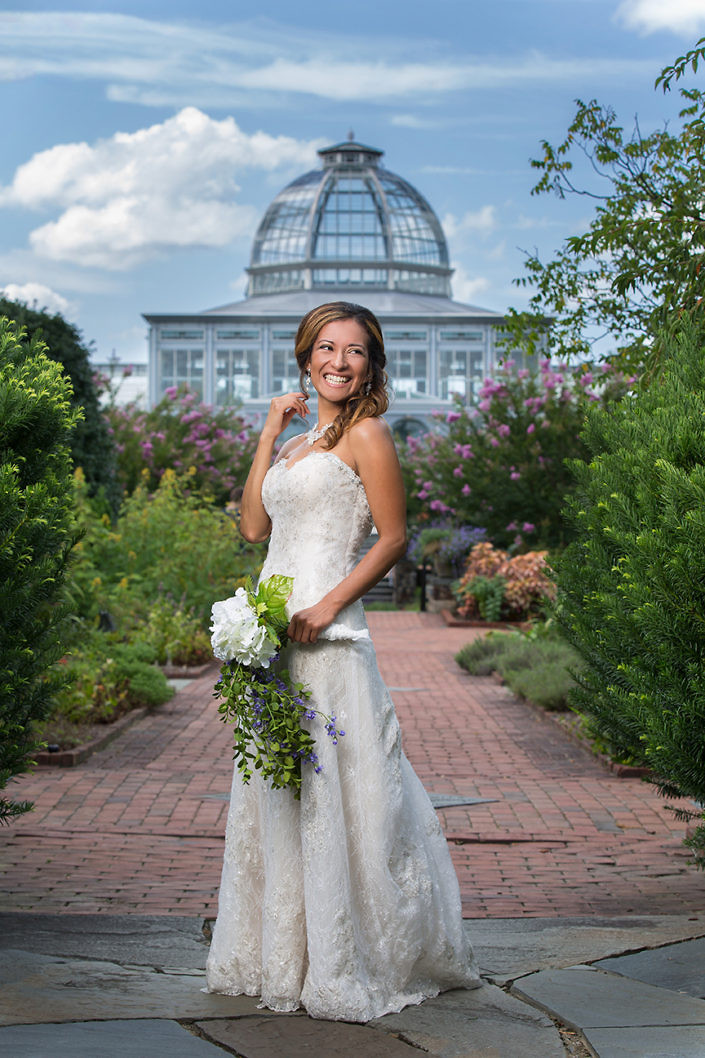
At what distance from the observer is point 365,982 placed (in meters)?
3.55

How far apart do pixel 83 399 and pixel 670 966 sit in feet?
38.7

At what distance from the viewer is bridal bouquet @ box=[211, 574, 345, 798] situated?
3.54 meters

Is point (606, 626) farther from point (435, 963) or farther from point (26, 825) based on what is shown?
point (26, 825)

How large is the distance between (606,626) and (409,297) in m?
62.8

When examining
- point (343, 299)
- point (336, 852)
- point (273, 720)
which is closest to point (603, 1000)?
point (336, 852)

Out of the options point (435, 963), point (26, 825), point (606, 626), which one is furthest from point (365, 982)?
point (26, 825)

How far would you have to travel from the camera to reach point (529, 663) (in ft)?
42.1

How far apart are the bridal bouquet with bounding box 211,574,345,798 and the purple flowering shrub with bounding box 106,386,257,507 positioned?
69.6 feet

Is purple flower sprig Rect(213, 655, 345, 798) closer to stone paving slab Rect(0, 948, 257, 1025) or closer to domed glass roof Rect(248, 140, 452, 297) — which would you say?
stone paving slab Rect(0, 948, 257, 1025)

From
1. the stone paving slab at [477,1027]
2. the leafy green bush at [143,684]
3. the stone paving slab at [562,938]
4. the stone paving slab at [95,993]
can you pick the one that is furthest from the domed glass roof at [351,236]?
the stone paving slab at [477,1027]

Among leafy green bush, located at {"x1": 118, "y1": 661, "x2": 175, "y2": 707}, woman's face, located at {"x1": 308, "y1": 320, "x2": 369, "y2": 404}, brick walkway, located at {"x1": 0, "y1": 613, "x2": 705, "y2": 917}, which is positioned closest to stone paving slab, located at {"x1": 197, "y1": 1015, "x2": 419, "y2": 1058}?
brick walkway, located at {"x1": 0, "y1": 613, "x2": 705, "y2": 917}

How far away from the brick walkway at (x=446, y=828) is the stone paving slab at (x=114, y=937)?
23 centimetres

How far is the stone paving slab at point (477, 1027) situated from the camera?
3.29m

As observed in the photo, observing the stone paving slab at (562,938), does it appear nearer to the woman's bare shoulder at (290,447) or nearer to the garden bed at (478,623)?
the woman's bare shoulder at (290,447)
